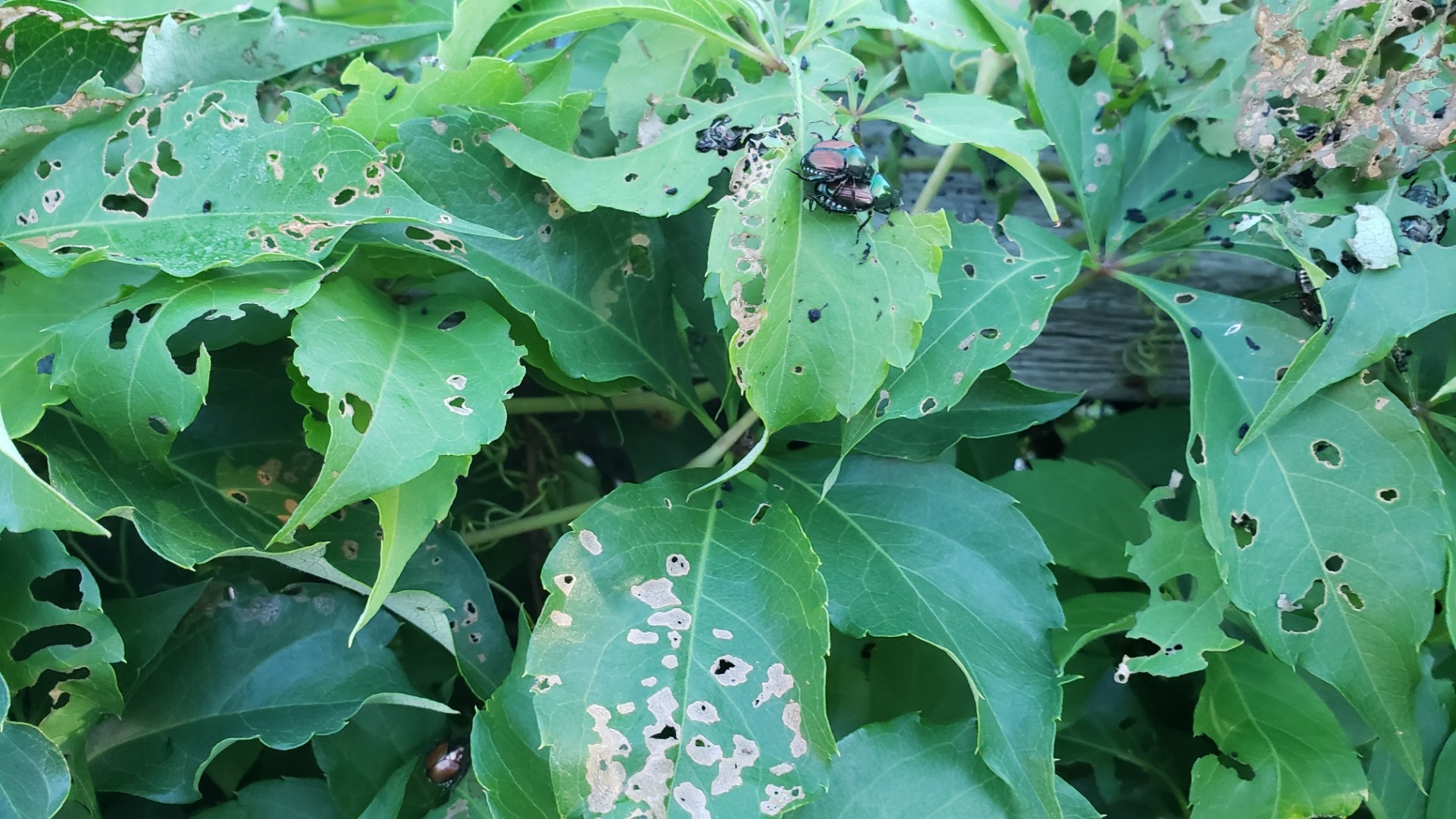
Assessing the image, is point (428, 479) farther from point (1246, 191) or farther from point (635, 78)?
point (1246, 191)

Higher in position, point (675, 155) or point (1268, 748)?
point (675, 155)

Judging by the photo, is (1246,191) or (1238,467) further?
(1246,191)

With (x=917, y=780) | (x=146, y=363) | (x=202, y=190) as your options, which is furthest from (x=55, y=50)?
(x=917, y=780)

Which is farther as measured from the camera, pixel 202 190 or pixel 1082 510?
pixel 1082 510

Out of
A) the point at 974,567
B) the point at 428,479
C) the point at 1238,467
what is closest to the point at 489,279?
the point at 428,479

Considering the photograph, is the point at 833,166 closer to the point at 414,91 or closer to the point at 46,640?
the point at 414,91

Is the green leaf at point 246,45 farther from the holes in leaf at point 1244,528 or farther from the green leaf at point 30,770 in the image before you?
the holes in leaf at point 1244,528

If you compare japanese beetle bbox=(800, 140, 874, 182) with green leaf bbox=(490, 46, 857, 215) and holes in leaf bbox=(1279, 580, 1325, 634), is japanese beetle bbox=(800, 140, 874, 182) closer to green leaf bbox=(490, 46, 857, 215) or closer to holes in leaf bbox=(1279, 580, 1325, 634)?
green leaf bbox=(490, 46, 857, 215)
